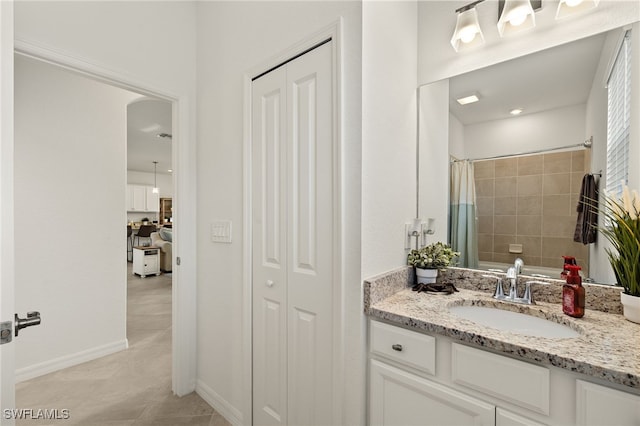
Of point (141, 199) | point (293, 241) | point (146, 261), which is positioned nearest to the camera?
point (293, 241)

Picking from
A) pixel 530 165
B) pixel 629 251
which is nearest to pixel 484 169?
pixel 530 165

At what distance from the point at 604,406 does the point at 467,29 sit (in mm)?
1577

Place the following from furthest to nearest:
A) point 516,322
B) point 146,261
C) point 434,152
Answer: point 146,261 → point 434,152 → point 516,322

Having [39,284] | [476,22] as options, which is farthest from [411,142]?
[39,284]

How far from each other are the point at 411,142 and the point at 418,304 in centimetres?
85

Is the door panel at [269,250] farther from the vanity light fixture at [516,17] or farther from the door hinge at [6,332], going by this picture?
the vanity light fixture at [516,17]

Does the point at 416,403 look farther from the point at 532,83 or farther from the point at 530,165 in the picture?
the point at 532,83

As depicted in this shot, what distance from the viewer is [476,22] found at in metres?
1.47

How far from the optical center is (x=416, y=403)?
1.07 metres

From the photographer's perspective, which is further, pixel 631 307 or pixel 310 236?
pixel 310 236

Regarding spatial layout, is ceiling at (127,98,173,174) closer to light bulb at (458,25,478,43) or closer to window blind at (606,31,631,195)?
light bulb at (458,25,478,43)

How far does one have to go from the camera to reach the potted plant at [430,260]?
1483 mm

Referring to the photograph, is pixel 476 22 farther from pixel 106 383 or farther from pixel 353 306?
pixel 106 383

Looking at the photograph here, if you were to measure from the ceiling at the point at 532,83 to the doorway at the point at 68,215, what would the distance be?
275cm
